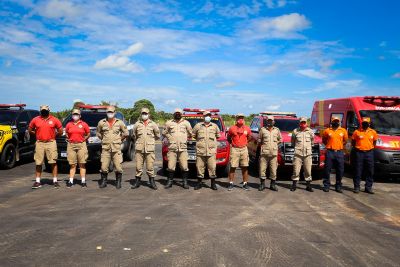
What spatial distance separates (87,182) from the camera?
9.02 meters

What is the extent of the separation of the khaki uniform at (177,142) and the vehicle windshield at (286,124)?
12.2 ft

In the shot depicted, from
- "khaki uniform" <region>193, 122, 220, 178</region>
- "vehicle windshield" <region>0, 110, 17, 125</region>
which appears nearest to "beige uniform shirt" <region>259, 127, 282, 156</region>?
"khaki uniform" <region>193, 122, 220, 178</region>

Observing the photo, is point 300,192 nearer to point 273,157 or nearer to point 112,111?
point 273,157

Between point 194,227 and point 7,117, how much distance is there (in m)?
9.14

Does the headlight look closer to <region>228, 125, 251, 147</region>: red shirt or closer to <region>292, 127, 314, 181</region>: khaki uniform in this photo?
<region>228, 125, 251, 147</region>: red shirt

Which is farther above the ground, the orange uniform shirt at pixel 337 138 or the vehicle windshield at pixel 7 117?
the vehicle windshield at pixel 7 117

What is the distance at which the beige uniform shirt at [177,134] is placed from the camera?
8.55 m

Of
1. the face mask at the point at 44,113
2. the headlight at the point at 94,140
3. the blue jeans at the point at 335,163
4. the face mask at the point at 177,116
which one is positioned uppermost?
the face mask at the point at 44,113

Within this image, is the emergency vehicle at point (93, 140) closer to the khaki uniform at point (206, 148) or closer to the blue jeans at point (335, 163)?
the khaki uniform at point (206, 148)

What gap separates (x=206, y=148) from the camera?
850cm

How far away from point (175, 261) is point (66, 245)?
4.97 feet

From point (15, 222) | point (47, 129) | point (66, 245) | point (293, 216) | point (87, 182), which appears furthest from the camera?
point (87, 182)

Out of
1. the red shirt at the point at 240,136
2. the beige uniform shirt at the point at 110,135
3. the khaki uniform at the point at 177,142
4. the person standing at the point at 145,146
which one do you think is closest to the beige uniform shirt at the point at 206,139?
the khaki uniform at the point at 177,142

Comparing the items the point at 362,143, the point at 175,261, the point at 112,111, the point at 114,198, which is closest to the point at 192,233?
the point at 175,261
